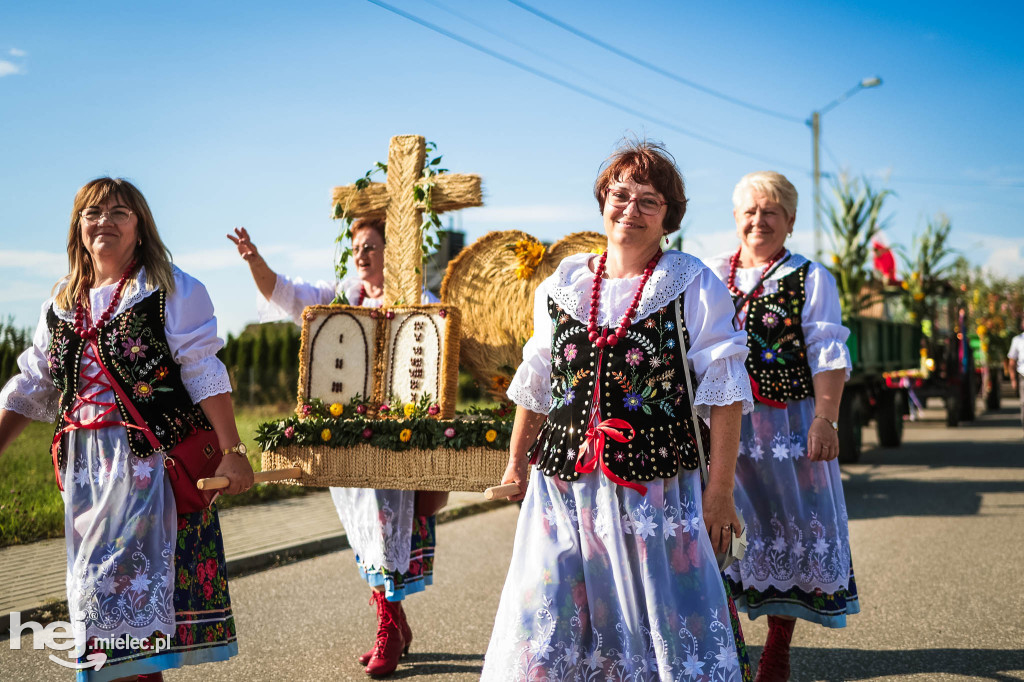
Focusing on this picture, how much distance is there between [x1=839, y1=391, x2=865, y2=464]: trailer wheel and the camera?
11117 millimetres

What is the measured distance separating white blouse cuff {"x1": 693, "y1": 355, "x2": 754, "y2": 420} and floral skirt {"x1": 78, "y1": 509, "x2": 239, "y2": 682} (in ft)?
5.70

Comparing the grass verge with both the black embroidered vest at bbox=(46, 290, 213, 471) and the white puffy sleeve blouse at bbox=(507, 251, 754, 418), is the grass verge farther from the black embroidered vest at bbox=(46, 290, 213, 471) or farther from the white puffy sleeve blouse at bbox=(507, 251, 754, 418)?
the white puffy sleeve blouse at bbox=(507, 251, 754, 418)

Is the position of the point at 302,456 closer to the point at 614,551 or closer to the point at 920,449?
the point at 614,551

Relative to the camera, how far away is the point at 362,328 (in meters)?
3.87

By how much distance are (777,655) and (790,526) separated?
0.51m

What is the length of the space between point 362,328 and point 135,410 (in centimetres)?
114

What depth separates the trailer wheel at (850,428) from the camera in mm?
11117

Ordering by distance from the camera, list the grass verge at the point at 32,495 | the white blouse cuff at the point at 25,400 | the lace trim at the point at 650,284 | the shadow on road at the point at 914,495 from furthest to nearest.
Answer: the shadow on road at the point at 914,495
the grass verge at the point at 32,495
the white blouse cuff at the point at 25,400
the lace trim at the point at 650,284

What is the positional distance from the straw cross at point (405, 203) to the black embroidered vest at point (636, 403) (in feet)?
5.05

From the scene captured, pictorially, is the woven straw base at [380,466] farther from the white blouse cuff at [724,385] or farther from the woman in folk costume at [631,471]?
the white blouse cuff at [724,385]

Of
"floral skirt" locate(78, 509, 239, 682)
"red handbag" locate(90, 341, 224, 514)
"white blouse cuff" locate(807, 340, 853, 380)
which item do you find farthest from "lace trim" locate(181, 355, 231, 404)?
"white blouse cuff" locate(807, 340, 853, 380)

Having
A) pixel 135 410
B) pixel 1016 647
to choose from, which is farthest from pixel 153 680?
pixel 1016 647

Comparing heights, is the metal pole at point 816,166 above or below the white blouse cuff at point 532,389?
above

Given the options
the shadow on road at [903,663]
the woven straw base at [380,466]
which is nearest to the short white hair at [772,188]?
the woven straw base at [380,466]
